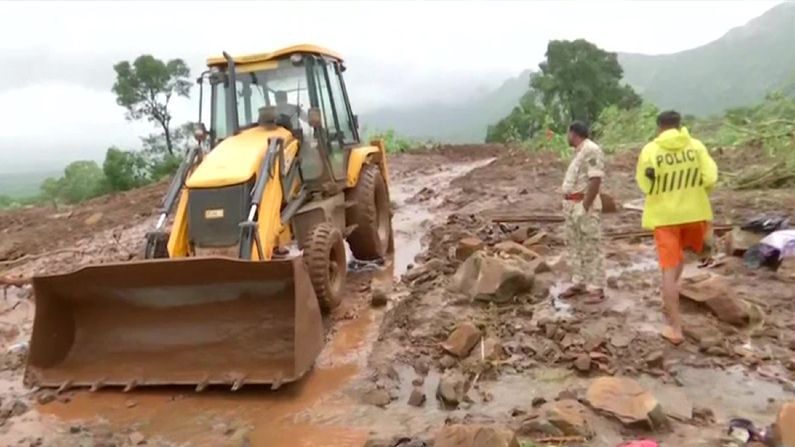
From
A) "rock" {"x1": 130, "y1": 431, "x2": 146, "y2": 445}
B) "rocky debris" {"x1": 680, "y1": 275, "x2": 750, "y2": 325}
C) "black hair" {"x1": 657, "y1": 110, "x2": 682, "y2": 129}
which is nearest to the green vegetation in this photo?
"rocky debris" {"x1": 680, "y1": 275, "x2": 750, "y2": 325}

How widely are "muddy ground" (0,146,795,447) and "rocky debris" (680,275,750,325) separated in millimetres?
38

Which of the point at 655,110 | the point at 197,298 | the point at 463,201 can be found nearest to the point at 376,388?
the point at 197,298

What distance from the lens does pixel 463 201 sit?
1349 cm

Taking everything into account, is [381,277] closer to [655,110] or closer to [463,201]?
[463,201]

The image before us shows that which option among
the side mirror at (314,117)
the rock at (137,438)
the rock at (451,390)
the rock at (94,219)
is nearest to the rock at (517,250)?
the side mirror at (314,117)

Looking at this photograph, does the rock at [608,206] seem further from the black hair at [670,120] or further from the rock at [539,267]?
the black hair at [670,120]

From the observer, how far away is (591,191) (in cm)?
615

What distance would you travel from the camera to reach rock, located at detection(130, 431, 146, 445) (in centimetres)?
464

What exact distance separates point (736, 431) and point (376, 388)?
2240 mm

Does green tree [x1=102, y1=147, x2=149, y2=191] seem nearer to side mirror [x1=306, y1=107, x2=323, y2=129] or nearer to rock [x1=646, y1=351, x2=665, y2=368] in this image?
side mirror [x1=306, y1=107, x2=323, y2=129]

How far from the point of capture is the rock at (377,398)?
Result: 4945mm

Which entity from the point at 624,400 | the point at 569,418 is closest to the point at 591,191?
the point at 624,400

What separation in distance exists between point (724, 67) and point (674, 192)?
88.0 meters

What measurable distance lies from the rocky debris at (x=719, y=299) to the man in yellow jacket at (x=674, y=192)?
0.45 meters
